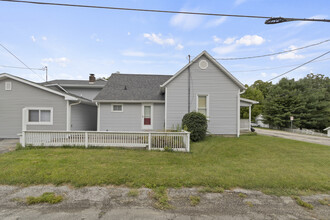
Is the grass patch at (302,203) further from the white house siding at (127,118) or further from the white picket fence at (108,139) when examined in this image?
the white house siding at (127,118)

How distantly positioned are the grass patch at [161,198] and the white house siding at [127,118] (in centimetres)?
710

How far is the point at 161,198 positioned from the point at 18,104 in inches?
438

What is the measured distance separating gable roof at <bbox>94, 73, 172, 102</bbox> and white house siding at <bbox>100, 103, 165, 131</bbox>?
50 centimetres

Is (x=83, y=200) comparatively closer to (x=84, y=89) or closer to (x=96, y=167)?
(x=96, y=167)

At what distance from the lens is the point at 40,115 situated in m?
9.09

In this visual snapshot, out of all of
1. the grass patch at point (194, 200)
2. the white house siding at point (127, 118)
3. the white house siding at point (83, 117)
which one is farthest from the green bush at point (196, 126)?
the white house siding at point (83, 117)

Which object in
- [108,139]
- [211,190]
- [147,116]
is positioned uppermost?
[147,116]

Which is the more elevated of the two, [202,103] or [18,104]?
[202,103]

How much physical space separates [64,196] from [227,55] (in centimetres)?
1289

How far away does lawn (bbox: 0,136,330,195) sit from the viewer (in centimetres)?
373

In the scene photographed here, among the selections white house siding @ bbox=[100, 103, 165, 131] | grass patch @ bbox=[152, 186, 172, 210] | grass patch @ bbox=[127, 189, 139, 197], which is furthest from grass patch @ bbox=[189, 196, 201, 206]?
white house siding @ bbox=[100, 103, 165, 131]

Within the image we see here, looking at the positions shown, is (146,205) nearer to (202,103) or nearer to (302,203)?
(302,203)

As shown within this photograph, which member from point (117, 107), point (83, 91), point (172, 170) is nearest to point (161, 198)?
point (172, 170)

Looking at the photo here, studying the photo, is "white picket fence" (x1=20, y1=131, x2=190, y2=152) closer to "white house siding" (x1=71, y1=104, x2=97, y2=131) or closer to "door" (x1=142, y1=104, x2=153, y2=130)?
"white house siding" (x1=71, y1=104, x2=97, y2=131)
